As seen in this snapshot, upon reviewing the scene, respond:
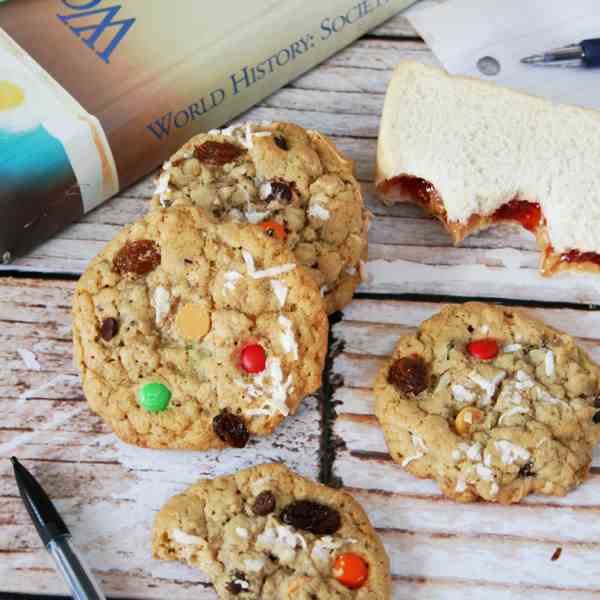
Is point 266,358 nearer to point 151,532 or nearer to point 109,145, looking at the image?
point 151,532

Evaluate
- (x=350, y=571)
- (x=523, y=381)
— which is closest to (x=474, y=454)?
(x=523, y=381)

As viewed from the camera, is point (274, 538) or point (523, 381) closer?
point (274, 538)

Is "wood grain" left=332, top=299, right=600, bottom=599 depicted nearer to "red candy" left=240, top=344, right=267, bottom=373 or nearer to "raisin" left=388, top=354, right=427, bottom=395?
"raisin" left=388, top=354, right=427, bottom=395

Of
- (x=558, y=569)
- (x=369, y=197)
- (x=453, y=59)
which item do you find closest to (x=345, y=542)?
(x=558, y=569)

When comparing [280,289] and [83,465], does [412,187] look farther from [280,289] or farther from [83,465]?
[83,465]

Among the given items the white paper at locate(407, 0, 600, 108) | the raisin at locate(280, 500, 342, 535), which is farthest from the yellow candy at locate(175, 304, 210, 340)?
the white paper at locate(407, 0, 600, 108)

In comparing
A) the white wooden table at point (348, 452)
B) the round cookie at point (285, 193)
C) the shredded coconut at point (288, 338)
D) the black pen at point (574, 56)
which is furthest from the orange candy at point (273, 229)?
the black pen at point (574, 56)

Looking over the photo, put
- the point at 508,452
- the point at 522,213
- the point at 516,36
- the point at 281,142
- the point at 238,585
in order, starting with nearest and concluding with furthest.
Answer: the point at 238,585 < the point at 508,452 < the point at 281,142 < the point at 522,213 < the point at 516,36
